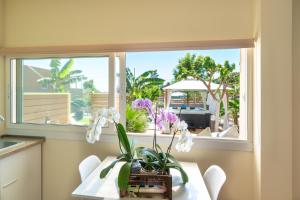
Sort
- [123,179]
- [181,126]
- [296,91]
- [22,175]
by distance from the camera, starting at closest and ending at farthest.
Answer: [123,179], [181,126], [296,91], [22,175]

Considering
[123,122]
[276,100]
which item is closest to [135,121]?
[123,122]

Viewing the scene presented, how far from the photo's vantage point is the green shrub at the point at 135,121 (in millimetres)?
2111

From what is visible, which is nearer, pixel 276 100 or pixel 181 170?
pixel 181 170

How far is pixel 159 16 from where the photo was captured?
1.95m

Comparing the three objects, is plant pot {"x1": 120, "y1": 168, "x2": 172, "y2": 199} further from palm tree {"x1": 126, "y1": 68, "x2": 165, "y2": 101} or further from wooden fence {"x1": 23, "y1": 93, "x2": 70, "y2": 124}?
wooden fence {"x1": 23, "y1": 93, "x2": 70, "y2": 124}

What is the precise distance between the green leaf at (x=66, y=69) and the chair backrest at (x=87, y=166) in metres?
0.89

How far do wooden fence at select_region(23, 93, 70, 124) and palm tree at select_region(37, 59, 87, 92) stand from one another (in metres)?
0.08

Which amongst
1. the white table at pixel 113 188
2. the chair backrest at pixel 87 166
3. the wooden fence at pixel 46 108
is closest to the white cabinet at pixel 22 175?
the wooden fence at pixel 46 108

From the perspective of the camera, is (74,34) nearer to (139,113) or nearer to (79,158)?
→ (139,113)

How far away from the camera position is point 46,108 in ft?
7.49

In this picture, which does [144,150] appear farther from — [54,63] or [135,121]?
[54,63]

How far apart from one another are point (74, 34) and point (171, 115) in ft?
4.17

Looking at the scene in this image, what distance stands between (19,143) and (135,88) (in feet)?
3.64

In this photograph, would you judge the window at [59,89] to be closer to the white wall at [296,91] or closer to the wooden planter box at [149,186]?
the wooden planter box at [149,186]
